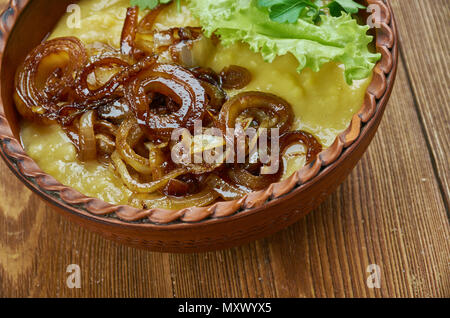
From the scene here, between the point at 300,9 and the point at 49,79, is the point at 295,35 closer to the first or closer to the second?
the point at 300,9

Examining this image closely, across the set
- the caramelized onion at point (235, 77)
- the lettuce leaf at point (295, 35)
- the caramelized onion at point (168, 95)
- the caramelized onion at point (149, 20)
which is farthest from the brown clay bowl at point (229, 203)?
the caramelized onion at point (149, 20)

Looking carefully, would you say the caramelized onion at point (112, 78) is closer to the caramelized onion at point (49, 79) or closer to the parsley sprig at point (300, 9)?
the caramelized onion at point (49, 79)

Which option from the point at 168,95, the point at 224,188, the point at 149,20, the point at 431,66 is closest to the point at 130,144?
the point at 168,95

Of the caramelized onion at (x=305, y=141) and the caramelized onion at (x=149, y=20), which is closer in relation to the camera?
the caramelized onion at (x=305, y=141)

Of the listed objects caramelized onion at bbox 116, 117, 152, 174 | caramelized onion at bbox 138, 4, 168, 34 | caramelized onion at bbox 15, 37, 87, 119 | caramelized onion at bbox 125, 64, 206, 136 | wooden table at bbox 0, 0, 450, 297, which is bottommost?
wooden table at bbox 0, 0, 450, 297

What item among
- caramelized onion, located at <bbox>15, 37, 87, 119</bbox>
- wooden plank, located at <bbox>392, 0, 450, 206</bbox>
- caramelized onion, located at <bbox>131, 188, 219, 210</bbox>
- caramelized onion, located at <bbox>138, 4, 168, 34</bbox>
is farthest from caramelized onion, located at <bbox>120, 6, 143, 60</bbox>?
wooden plank, located at <bbox>392, 0, 450, 206</bbox>

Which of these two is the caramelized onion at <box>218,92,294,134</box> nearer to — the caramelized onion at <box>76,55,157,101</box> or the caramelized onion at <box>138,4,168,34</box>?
the caramelized onion at <box>76,55,157,101</box>
